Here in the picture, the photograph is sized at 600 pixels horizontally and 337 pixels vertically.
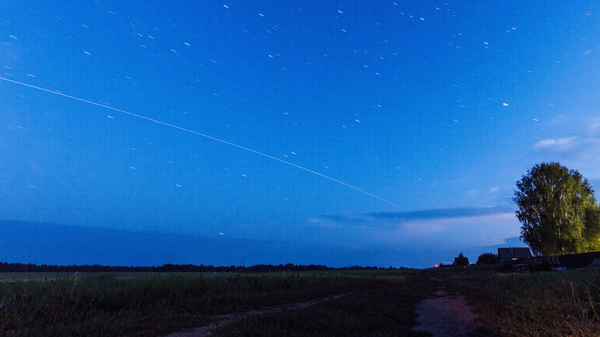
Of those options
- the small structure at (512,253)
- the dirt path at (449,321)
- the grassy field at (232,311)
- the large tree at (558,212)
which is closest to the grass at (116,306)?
the grassy field at (232,311)

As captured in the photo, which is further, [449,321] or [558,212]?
[558,212]

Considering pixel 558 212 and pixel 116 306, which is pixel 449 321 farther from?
pixel 558 212

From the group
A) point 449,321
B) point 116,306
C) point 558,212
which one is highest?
point 558,212

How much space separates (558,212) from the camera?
155 ft

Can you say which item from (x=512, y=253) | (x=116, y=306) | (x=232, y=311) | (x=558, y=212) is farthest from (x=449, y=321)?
(x=512, y=253)

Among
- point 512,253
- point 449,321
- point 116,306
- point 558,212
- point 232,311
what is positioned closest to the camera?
point 449,321

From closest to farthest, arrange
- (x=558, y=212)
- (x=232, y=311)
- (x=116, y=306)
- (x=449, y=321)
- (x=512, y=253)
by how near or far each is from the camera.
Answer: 1. (x=449, y=321)
2. (x=116, y=306)
3. (x=232, y=311)
4. (x=558, y=212)
5. (x=512, y=253)

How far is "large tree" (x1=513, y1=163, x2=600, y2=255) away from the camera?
46.3m

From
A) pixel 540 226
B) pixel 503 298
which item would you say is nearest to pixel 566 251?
pixel 540 226

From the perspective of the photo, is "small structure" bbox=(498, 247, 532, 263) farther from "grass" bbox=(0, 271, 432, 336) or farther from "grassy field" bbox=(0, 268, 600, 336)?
"grass" bbox=(0, 271, 432, 336)

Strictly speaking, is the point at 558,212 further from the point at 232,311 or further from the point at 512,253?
the point at 232,311

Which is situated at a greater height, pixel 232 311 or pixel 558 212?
pixel 558 212

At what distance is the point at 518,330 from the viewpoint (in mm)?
8930

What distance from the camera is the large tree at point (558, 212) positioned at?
46.3 meters
